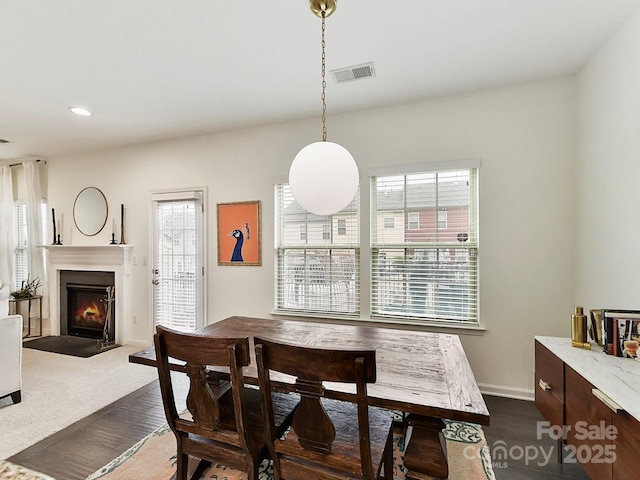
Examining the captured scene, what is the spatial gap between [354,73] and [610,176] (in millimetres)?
2019

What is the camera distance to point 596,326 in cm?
190

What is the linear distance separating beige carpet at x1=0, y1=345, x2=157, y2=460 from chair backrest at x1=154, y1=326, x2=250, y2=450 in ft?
5.52

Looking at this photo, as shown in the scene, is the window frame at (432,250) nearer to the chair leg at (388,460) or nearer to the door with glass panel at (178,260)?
the chair leg at (388,460)

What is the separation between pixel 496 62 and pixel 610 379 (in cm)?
226

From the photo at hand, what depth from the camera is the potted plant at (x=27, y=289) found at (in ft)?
15.0

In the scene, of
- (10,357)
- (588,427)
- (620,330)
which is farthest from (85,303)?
(620,330)

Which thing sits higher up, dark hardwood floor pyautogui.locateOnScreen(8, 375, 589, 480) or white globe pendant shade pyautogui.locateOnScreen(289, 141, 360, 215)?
white globe pendant shade pyautogui.locateOnScreen(289, 141, 360, 215)

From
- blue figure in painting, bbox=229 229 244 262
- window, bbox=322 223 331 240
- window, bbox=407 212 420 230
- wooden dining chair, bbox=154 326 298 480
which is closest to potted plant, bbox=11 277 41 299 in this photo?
blue figure in painting, bbox=229 229 244 262

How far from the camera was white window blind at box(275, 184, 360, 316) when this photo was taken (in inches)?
130

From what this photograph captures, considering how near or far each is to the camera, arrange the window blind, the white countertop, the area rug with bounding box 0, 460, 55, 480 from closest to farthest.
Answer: the white countertop
the area rug with bounding box 0, 460, 55, 480
the window blind

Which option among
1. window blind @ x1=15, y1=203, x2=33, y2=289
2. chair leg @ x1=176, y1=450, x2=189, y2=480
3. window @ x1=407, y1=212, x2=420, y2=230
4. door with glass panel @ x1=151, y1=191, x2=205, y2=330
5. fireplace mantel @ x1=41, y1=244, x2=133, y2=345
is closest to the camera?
chair leg @ x1=176, y1=450, x2=189, y2=480

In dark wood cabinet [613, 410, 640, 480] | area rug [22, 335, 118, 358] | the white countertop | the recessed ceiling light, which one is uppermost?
the recessed ceiling light

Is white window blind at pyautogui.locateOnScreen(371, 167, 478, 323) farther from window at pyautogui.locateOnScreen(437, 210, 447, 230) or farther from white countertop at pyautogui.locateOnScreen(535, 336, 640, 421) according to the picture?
white countertop at pyautogui.locateOnScreen(535, 336, 640, 421)

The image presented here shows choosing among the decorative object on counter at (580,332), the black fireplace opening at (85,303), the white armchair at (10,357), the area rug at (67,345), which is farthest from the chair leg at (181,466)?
the black fireplace opening at (85,303)
